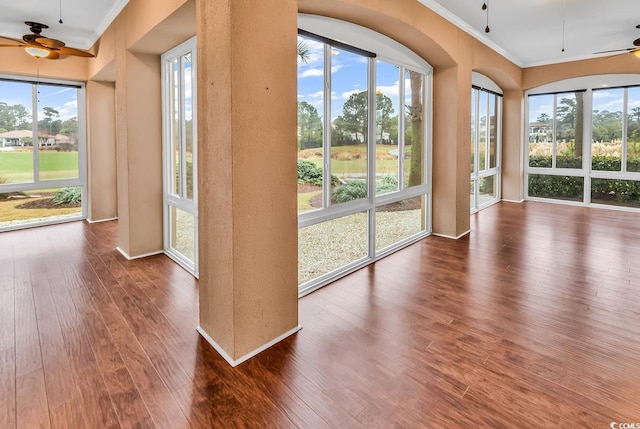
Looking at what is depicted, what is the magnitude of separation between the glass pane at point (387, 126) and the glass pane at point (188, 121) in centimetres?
217

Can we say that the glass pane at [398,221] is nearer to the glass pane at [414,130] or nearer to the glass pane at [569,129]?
the glass pane at [414,130]

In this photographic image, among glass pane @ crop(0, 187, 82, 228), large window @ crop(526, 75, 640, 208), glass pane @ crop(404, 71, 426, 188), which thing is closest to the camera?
glass pane @ crop(404, 71, 426, 188)

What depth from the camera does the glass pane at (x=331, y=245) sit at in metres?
3.73

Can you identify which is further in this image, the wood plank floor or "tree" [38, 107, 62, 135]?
"tree" [38, 107, 62, 135]

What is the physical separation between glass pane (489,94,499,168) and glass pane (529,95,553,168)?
3.22 ft

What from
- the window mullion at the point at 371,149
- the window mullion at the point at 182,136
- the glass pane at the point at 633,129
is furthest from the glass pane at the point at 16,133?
the glass pane at the point at 633,129

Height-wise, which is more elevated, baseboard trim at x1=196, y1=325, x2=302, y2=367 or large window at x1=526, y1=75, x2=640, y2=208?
large window at x1=526, y1=75, x2=640, y2=208

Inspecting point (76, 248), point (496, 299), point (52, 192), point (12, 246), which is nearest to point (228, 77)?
point (496, 299)

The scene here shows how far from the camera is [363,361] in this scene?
7.51ft

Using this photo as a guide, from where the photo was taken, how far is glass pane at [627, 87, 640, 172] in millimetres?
7086

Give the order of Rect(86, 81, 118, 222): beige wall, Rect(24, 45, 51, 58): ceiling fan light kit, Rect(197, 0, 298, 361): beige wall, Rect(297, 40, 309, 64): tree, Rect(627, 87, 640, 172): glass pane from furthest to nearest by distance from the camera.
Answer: Rect(627, 87, 640, 172): glass pane
Rect(86, 81, 118, 222): beige wall
Rect(24, 45, 51, 58): ceiling fan light kit
Rect(297, 40, 309, 64): tree
Rect(197, 0, 298, 361): beige wall

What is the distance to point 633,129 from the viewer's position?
7.20 m

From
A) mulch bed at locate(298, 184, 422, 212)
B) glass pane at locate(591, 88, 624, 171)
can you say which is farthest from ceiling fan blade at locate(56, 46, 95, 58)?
glass pane at locate(591, 88, 624, 171)

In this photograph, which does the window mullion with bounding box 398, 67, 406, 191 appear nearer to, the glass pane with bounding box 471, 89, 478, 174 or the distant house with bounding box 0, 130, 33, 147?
the glass pane with bounding box 471, 89, 478, 174
